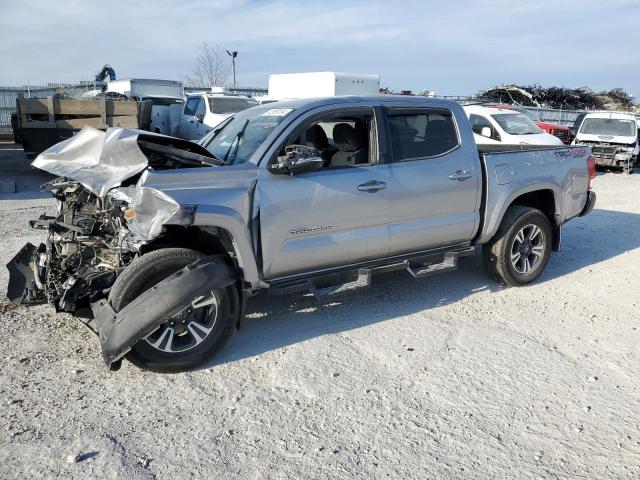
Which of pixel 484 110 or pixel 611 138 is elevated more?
pixel 484 110

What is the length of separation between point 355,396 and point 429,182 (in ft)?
7.18

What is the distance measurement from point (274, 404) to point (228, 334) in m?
0.75

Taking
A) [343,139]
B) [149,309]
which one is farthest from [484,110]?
[149,309]

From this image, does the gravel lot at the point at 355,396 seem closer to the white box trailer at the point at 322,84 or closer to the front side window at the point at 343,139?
the front side window at the point at 343,139

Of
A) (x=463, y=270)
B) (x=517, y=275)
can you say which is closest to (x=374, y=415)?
(x=517, y=275)

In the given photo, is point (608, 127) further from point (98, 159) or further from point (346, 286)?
point (98, 159)

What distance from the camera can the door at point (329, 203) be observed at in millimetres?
4301

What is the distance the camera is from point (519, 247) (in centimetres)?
589

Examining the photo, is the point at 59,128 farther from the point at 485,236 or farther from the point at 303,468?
the point at 303,468

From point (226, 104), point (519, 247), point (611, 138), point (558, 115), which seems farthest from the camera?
point (558, 115)

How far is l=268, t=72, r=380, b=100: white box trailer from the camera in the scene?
1744 cm

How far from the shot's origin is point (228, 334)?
4.15 meters

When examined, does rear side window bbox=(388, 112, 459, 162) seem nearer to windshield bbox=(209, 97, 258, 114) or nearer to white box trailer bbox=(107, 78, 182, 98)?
windshield bbox=(209, 97, 258, 114)

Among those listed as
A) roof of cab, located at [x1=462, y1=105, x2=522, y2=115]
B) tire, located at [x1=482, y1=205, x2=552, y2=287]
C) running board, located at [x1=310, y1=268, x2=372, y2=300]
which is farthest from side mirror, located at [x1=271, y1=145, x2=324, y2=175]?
roof of cab, located at [x1=462, y1=105, x2=522, y2=115]
